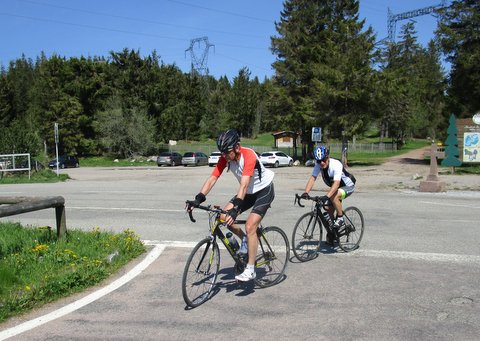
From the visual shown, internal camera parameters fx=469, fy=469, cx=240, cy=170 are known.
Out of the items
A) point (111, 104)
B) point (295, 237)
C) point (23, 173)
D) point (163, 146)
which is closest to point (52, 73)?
point (111, 104)

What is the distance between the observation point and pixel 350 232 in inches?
295

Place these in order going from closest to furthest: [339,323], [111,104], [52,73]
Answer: [339,323] < [111,104] < [52,73]

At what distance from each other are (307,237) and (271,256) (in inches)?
47.5

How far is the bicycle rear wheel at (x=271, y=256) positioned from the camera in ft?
18.7

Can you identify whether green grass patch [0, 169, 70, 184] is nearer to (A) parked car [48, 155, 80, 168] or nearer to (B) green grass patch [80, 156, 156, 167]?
(A) parked car [48, 155, 80, 168]

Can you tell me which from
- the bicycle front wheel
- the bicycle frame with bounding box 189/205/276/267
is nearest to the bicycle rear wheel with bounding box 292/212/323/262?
the bicycle frame with bounding box 189/205/276/267

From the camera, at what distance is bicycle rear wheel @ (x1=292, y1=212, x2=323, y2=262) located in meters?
6.73

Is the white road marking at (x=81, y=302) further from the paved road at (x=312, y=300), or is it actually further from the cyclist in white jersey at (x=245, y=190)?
the cyclist in white jersey at (x=245, y=190)

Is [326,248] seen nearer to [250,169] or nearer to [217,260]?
[217,260]

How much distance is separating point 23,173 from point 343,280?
993 inches

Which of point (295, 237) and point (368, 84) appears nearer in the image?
point (295, 237)

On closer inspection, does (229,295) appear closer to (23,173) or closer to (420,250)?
(420,250)

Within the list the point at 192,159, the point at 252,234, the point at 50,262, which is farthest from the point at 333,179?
the point at 192,159

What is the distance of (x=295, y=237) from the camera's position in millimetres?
6680
